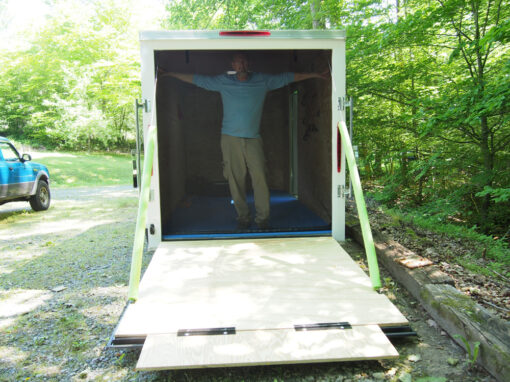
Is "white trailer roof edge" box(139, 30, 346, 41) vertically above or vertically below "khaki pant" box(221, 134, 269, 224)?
above

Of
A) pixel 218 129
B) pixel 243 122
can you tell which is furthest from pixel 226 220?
pixel 218 129

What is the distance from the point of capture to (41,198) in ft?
26.1

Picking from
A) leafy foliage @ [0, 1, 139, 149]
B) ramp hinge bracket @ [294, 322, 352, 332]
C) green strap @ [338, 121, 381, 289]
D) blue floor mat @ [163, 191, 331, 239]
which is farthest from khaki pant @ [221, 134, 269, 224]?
leafy foliage @ [0, 1, 139, 149]

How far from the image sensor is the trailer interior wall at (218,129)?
4777mm

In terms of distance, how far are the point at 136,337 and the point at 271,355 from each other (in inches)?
32.8

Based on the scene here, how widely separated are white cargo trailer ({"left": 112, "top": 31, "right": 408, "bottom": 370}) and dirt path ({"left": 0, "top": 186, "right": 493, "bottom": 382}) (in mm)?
166

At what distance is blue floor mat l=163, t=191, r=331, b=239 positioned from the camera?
4.27m

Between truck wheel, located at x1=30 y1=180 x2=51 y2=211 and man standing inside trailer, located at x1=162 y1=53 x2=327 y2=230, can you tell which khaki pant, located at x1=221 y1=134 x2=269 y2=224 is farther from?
truck wheel, located at x1=30 y1=180 x2=51 y2=211

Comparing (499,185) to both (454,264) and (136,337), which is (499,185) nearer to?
(454,264)

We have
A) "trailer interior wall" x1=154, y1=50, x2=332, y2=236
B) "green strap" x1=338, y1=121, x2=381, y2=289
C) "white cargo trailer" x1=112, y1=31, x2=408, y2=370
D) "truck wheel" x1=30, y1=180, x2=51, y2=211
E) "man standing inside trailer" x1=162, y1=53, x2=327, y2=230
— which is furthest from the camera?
"truck wheel" x1=30, y1=180, x2=51, y2=211

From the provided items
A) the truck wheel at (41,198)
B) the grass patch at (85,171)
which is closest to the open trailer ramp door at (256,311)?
the truck wheel at (41,198)

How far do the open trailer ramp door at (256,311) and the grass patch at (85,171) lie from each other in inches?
479

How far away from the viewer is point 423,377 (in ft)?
6.74

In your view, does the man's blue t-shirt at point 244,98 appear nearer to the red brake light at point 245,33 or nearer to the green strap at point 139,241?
the red brake light at point 245,33
